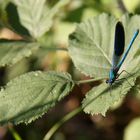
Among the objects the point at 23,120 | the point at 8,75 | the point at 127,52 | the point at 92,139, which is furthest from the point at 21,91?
the point at 92,139

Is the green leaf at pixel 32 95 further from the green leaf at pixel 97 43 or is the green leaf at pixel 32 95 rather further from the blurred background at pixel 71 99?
the blurred background at pixel 71 99

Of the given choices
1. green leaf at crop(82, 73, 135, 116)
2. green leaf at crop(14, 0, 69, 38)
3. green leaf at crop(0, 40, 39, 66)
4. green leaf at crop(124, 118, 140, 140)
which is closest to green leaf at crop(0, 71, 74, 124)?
green leaf at crop(82, 73, 135, 116)

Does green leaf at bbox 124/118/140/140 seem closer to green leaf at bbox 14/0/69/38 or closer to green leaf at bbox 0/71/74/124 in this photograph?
green leaf at bbox 14/0/69/38

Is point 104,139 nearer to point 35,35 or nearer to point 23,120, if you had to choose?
point 35,35

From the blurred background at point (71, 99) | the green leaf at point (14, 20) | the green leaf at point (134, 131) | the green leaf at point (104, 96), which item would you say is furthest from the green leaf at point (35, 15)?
the green leaf at point (134, 131)

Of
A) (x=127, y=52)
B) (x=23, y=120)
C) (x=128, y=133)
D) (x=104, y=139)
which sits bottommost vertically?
(x=104, y=139)

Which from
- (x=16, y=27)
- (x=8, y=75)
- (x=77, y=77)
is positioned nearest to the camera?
(x=16, y=27)

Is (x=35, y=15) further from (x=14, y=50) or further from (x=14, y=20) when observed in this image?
(x=14, y=50)
